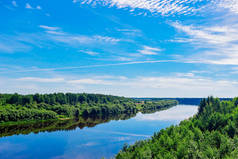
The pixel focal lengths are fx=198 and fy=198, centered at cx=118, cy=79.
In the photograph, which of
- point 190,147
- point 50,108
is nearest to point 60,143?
point 190,147

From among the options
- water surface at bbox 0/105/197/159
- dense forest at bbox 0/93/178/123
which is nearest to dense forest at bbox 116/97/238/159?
water surface at bbox 0/105/197/159

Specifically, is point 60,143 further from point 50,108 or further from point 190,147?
point 50,108

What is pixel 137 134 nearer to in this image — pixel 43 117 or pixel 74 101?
pixel 43 117

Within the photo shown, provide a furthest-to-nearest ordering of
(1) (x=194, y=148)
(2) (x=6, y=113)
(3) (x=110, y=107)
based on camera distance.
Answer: (3) (x=110, y=107), (2) (x=6, y=113), (1) (x=194, y=148)

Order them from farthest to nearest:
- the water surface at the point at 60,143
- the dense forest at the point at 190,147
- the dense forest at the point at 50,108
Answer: the dense forest at the point at 50,108 → the water surface at the point at 60,143 → the dense forest at the point at 190,147

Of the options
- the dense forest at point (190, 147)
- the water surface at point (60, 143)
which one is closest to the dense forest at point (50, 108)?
the water surface at point (60, 143)

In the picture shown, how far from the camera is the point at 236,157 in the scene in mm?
24797

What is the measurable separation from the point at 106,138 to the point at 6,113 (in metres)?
44.5

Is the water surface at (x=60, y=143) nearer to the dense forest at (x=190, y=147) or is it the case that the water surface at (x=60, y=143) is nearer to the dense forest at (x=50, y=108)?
the dense forest at (x=50, y=108)

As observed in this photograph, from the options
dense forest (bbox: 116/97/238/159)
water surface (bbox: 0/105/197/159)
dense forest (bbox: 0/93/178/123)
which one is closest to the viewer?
dense forest (bbox: 116/97/238/159)

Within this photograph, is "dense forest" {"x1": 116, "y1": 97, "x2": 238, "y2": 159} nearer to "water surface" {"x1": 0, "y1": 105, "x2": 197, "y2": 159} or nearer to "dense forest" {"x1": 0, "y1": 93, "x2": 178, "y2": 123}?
"water surface" {"x1": 0, "y1": 105, "x2": 197, "y2": 159}

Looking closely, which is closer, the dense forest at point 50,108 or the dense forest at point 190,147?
the dense forest at point 190,147

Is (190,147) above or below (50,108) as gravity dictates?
below

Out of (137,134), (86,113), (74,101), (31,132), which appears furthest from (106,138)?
(74,101)
